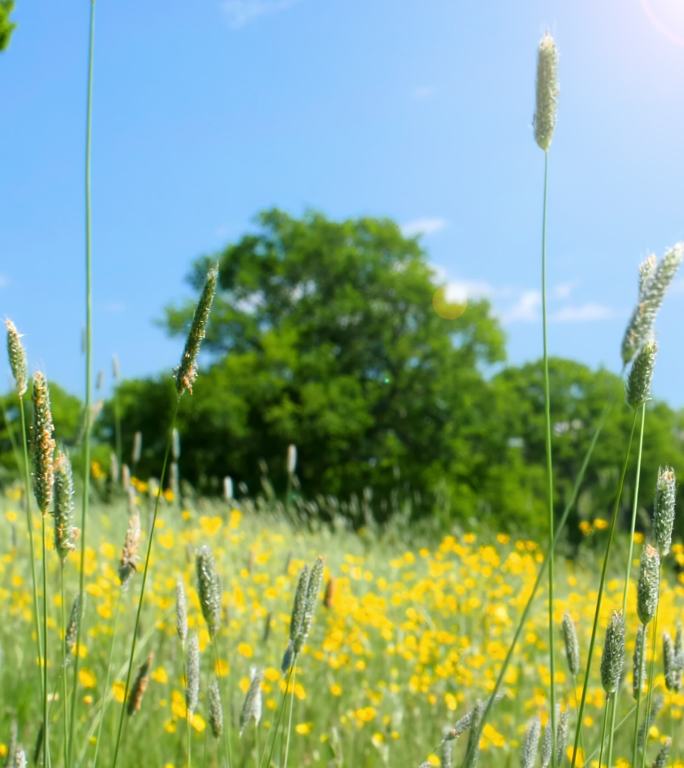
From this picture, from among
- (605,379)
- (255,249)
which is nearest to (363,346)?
(255,249)

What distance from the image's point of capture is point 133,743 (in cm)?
331

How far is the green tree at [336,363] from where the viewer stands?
74.9ft

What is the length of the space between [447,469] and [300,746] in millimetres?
21011

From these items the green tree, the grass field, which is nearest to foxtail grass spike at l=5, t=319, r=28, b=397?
the grass field

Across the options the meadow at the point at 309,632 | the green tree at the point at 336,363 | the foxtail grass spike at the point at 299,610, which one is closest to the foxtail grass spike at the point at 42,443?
the meadow at the point at 309,632

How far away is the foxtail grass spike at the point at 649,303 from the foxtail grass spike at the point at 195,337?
0.55 meters

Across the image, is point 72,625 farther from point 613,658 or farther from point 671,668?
point 671,668

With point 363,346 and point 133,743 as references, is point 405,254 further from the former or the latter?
point 133,743

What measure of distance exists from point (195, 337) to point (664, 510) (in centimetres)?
75

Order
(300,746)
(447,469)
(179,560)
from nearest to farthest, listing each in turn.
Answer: (300,746) < (179,560) < (447,469)

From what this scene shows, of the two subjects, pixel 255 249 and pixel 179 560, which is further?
pixel 255 249

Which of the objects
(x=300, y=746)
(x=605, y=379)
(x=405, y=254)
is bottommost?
(x=300, y=746)

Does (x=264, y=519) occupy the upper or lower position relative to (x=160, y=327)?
lower

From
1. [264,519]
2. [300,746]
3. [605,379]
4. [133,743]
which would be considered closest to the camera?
[133,743]
